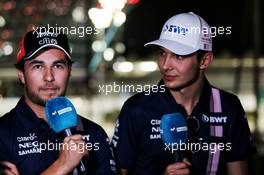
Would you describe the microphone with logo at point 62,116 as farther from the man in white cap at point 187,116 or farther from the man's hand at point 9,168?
the man in white cap at point 187,116

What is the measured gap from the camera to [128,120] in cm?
212

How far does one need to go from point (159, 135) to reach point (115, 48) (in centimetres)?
221

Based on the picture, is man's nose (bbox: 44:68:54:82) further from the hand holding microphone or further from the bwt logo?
the bwt logo

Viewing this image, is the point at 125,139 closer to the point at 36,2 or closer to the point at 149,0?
the point at 149,0

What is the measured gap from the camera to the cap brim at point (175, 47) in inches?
82.8

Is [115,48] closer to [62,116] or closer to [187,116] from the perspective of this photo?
[187,116]

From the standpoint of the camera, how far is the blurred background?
9.96ft

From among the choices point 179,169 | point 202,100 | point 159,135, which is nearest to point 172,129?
point 179,169

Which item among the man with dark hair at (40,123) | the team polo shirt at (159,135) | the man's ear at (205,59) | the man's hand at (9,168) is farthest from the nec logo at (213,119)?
the man's hand at (9,168)

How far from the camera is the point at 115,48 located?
4242mm

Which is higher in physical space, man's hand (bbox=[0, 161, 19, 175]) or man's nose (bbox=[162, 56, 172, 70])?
man's nose (bbox=[162, 56, 172, 70])

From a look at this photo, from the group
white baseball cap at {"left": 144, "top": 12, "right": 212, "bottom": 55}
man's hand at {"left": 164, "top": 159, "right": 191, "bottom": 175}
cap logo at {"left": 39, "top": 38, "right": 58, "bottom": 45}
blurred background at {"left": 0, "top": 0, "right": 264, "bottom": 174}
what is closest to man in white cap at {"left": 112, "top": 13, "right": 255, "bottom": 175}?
white baseball cap at {"left": 144, "top": 12, "right": 212, "bottom": 55}

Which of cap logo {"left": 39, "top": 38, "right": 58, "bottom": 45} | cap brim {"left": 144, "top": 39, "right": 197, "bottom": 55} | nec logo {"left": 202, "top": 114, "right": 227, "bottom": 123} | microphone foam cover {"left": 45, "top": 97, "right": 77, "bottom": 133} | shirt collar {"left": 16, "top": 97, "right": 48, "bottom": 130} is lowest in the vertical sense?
nec logo {"left": 202, "top": 114, "right": 227, "bottom": 123}

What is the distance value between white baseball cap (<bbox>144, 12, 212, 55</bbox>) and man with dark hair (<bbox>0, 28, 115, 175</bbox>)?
0.46 metres
